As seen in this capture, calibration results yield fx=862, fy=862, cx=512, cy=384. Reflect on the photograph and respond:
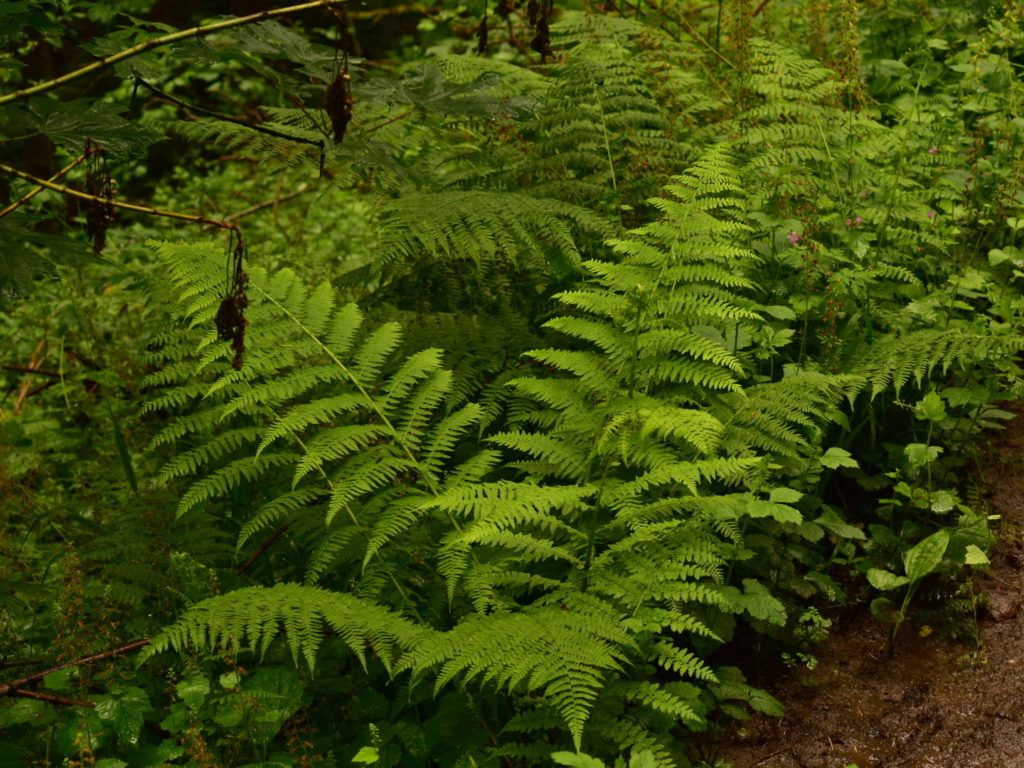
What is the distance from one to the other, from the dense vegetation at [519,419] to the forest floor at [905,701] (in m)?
0.09

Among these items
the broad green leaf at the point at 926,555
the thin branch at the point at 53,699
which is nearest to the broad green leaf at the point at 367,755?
the thin branch at the point at 53,699

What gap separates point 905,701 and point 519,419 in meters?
1.38

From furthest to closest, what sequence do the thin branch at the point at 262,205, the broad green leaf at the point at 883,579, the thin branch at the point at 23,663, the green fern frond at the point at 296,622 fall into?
the thin branch at the point at 262,205 → the broad green leaf at the point at 883,579 → the thin branch at the point at 23,663 → the green fern frond at the point at 296,622

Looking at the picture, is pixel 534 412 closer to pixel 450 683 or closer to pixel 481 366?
pixel 481 366

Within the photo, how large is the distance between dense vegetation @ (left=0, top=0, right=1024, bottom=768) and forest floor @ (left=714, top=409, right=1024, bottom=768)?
0.30ft

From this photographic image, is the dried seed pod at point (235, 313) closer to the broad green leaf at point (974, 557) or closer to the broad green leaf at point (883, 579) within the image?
the broad green leaf at point (883, 579)

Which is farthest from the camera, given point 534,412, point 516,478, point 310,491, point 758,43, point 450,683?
point 758,43

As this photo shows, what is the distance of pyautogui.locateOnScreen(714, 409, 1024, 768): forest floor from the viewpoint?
230cm

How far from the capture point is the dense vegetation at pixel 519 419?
2.10m

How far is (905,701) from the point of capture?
2441mm

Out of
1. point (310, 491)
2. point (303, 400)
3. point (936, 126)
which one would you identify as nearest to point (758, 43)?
point (936, 126)

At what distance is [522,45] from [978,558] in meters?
4.68

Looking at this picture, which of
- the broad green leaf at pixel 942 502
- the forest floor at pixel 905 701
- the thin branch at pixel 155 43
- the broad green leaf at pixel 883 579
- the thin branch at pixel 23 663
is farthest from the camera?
the broad green leaf at pixel 942 502

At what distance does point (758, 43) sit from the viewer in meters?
3.60
